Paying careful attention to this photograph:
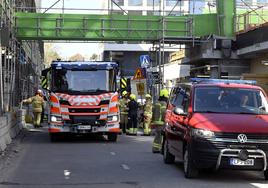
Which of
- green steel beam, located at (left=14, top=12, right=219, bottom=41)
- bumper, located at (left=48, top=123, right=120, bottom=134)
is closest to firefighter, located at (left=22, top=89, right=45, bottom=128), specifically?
green steel beam, located at (left=14, top=12, right=219, bottom=41)

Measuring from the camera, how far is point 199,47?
109 ft

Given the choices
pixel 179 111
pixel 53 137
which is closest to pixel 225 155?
pixel 179 111

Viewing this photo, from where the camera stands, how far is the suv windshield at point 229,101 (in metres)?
11.3

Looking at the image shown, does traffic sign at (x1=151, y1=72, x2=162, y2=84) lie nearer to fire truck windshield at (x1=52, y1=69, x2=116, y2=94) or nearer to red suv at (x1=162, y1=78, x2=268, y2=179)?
fire truck windshield at (x1=52, y1=69, x2=116, y2=94)

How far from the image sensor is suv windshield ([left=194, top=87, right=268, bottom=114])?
11.3m

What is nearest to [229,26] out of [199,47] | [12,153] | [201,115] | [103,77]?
[199,47]

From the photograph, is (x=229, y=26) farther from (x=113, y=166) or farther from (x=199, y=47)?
(x=113, y=166)

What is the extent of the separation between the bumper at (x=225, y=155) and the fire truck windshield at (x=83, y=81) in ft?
31.6

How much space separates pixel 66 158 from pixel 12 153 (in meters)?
2.13

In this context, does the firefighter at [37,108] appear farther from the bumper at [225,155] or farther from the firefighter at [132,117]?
the bumper at [225,155]

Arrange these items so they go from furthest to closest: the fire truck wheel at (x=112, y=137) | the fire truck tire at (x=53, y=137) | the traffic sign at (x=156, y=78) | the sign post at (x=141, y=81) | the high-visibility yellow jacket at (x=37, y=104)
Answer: the traffic sign at (x=156, y=78) < the sign post at (x=141, y=81) < the high-visibility yellow jacket at (x=37, y=104) < the fire truck wheel at (x=112, y=137) < the fire truck tire at (x=53, y=137)

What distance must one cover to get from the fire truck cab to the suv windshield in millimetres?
8204

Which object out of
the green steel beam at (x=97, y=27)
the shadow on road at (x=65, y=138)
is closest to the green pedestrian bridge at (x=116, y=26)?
the green steel beam at (x=97, y=27)

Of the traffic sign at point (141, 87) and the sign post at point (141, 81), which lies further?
the traffic sign at point (141, 87)
